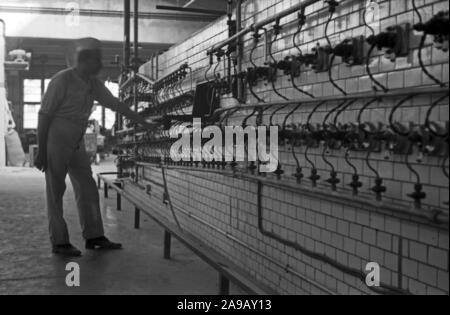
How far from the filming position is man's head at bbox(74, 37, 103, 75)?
11.8 feet

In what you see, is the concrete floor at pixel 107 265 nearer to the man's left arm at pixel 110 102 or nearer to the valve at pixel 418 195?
the man's left arm at pixel 110 102

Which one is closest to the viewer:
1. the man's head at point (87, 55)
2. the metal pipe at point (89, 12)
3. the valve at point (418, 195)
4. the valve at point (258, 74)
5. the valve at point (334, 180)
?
the valve at point (418, 195)

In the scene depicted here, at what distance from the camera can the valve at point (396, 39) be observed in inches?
72.7

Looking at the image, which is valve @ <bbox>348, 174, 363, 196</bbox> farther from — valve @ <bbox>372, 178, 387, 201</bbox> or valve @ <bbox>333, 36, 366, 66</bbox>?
valve @ <bbox>333, 36, 366, 66</bbox>

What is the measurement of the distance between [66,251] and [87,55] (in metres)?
1.34

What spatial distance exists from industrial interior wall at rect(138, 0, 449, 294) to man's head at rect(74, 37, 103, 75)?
0.87 meters

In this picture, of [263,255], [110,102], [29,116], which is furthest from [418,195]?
[29,116]

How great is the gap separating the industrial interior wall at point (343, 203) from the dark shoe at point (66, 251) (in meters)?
0.98

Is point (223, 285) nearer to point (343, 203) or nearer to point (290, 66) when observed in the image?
point (343, 203)

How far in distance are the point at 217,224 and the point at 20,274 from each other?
1.34 m

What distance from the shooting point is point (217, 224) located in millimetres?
3766

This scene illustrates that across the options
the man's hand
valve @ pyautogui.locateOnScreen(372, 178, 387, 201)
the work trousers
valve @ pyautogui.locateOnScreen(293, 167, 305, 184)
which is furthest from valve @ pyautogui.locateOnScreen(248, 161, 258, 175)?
the man's hand

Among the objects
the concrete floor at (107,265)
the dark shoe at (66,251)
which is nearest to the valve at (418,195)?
the concrete floor at (107,265)
